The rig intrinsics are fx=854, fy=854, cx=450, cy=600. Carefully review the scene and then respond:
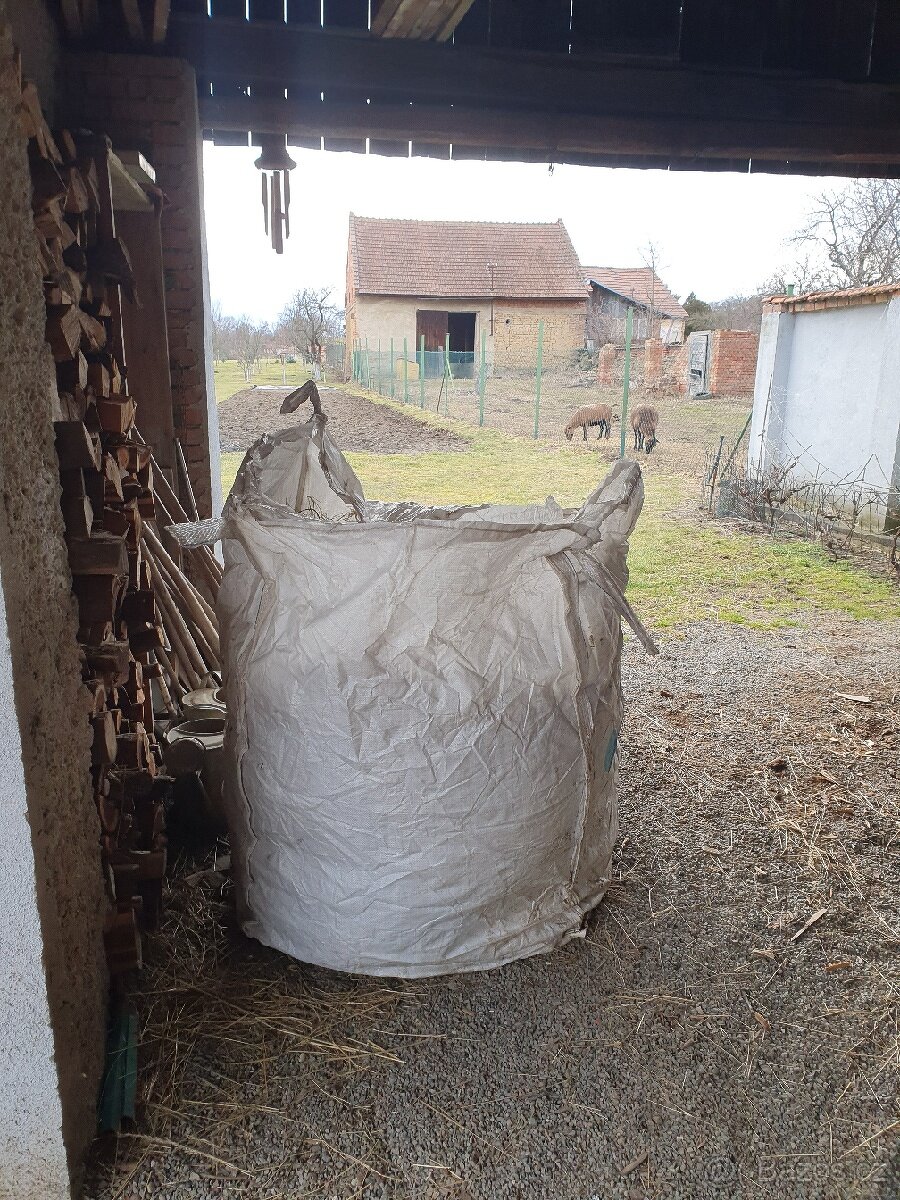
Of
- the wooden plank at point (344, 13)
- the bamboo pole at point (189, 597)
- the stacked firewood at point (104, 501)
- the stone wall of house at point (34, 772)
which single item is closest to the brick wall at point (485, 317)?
the wooden plank at point (344, 13)

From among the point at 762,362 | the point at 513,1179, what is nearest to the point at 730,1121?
the point at 513,1179

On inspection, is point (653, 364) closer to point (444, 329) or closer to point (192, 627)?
point (444, 329)

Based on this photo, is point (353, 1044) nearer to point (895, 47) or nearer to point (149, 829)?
point (149, 829)

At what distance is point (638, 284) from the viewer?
22266 mm

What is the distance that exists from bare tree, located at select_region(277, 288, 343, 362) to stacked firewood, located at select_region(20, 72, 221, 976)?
19107 millimetres

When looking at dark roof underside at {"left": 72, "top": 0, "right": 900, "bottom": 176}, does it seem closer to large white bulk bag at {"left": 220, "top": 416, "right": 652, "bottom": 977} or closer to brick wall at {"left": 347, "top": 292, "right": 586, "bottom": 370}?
large white bulk bag at {"left": 220, "top": 416, "right": 652, "bottom": 977}

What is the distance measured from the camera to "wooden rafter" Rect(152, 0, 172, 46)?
273 centimetres

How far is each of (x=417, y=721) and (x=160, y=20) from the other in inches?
104

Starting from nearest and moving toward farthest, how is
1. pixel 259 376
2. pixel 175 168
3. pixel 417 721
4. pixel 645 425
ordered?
pixel 417 721 → pixel 175 168 → pixel 645 425 → pixel 259 376

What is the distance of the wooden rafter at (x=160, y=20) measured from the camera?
8.96 ft

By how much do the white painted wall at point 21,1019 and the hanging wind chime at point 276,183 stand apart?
10.1 ft

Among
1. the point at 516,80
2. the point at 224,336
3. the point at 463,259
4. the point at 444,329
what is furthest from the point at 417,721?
the point at 224,336

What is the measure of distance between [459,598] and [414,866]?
571 mm

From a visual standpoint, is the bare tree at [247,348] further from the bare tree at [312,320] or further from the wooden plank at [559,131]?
the wooden plank at [559,131]
